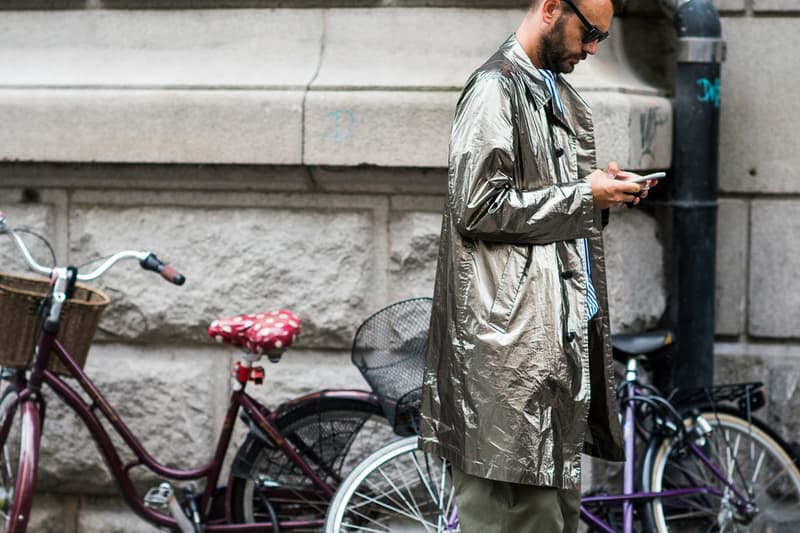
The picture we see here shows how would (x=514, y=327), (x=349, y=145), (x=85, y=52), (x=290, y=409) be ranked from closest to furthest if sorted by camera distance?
1. (x=514, y=327)
2. (x=290, y=409)
3. (x=349, y=145)
4. (x=85, y=52)

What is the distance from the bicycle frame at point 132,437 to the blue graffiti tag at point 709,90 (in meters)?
1.83

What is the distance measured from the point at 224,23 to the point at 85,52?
605 millimetres

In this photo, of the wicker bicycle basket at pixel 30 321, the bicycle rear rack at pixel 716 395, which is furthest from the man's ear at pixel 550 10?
the wicker bicycle basket at pixel 30 321

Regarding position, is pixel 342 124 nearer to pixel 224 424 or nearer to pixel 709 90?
pixel 224 424

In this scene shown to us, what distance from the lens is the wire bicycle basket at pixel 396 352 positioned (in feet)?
13.8

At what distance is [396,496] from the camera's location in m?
4.62

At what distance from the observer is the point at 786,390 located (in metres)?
5.32

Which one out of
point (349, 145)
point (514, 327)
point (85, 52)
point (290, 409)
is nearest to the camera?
point (514, 327)

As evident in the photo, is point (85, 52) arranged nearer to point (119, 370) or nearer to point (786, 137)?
point (119, 370)

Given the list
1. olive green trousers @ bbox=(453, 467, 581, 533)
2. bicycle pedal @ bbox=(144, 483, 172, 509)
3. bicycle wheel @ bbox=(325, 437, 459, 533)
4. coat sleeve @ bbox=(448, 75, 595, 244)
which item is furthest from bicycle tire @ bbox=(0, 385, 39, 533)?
coat sleeve @ bbox=(448, 75, 595, 244)

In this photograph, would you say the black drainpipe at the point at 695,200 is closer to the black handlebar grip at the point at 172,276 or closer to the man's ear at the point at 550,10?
the man's ear at the point at 550,10

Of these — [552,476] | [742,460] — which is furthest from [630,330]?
[552,476]

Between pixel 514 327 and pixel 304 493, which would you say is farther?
pixel 304 493

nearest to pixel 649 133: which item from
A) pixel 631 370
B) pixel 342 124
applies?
pixel 631 370
